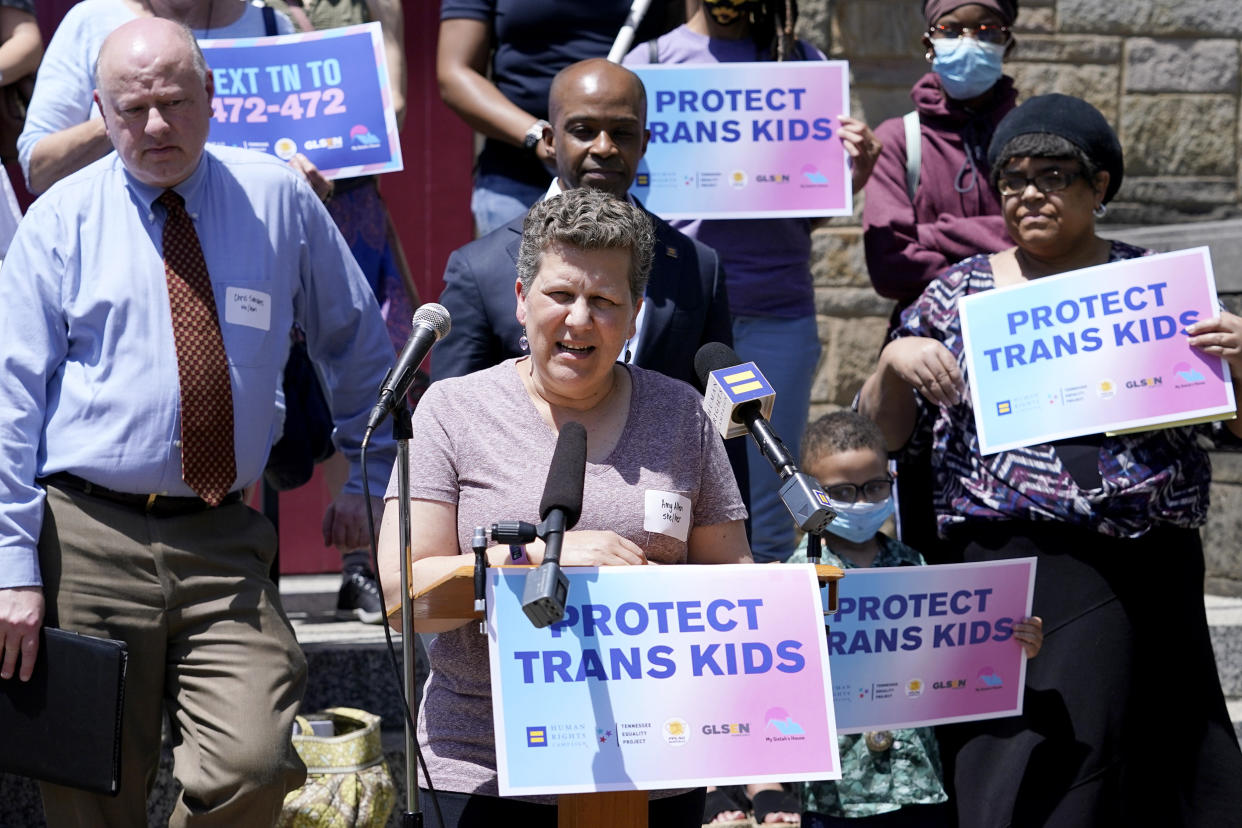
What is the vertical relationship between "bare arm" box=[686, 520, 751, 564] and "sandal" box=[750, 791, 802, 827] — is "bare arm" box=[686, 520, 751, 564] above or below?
above

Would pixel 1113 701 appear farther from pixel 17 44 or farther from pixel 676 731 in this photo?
pixel 17 44

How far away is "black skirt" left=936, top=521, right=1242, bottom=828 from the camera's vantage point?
4.55 m

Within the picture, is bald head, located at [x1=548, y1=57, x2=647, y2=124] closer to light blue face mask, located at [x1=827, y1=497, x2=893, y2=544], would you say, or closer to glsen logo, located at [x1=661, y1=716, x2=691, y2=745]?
light blue face mask, located at [x1=827, y1=497, x2=893, y2=544]

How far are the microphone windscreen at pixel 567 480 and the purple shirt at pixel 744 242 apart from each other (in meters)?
2.61

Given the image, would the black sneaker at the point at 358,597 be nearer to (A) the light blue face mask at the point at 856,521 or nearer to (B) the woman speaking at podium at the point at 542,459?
(A) the light blue face mask at the point at 856,521

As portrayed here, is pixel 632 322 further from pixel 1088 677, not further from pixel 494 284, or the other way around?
pixel 1088 677

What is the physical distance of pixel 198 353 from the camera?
13.8 feet

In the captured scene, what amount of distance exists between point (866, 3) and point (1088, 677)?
4.18 meters

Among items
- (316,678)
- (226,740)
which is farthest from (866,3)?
(226,740)

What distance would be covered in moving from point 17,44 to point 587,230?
10.0 feet

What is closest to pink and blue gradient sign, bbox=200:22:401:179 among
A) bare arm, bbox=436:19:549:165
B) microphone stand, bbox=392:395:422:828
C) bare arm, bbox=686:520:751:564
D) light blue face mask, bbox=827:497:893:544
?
bare arm, bbox=436:19:549:165

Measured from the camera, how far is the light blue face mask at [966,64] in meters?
5.46

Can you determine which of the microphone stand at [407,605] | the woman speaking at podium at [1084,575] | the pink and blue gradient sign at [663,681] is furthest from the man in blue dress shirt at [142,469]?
the woman speaking at podium at [1084,575]

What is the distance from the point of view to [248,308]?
4.35m
